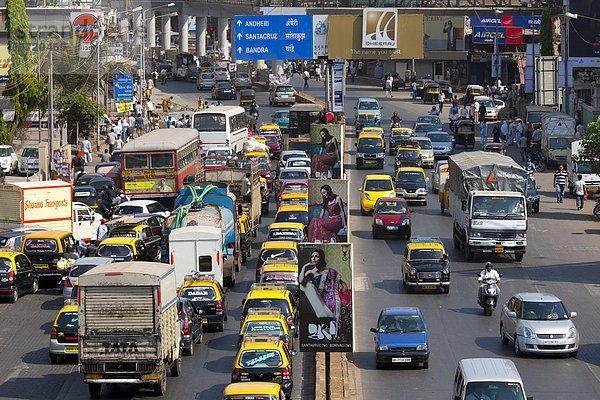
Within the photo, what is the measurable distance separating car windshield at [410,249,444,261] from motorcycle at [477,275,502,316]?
119 inches

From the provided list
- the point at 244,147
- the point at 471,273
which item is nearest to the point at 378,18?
the point at 244,147

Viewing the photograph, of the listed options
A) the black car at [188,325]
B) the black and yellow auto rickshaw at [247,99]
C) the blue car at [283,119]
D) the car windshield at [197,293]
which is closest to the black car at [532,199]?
the car windshield at [197,293]

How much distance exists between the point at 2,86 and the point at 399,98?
32.6 metres

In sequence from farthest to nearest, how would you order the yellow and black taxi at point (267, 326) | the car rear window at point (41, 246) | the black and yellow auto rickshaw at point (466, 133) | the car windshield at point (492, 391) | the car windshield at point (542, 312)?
the black and yellow auto rickshaw at point (466, 133)
the car rear window at point (41, 246)
the car windshield at point (542, 312)
the yellow and black taxi at point (267, 326)
the car windshield at point (492, 391)

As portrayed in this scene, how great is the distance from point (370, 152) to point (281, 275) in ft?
111

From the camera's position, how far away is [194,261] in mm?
42062

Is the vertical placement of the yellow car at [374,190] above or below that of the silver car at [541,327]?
above

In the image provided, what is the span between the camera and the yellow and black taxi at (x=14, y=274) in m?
43.0

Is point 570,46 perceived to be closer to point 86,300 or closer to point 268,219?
point 268,219

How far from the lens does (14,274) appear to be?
4312 cm

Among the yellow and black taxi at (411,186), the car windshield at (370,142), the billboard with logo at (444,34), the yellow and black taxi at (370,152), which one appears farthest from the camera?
the billboard with logo at (444,34)

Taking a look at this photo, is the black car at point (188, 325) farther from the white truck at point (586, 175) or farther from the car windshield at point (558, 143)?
the car windshield at point (558, 143)

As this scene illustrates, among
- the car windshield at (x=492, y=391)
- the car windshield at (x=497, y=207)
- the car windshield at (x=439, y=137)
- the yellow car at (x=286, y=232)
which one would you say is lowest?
the car windshield at (x=492, y=391)

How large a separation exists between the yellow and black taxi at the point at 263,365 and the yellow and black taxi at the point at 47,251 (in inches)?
615
